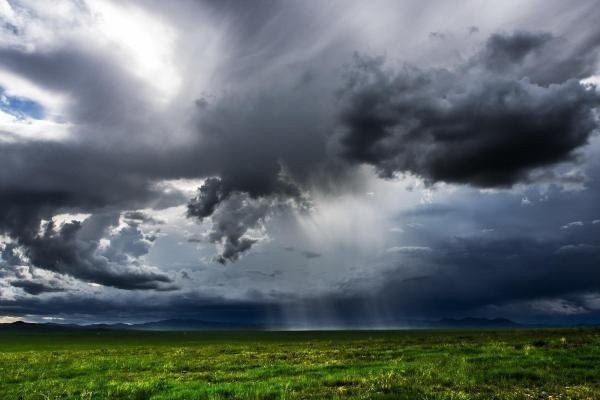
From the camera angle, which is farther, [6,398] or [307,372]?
[307,372]

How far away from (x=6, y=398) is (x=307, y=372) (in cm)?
1250

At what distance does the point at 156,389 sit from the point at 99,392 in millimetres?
2176

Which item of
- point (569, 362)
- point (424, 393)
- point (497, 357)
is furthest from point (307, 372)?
point (569, 362)

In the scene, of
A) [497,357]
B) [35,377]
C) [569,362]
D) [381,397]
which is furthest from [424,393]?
[35,377]

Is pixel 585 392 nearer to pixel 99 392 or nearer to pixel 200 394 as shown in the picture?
pixel 200 394

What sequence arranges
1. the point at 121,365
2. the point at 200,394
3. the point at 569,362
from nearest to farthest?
the point at 200,394
the point at 569,362
the point at 121,365

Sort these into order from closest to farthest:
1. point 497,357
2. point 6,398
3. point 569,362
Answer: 1. point 6,398
2. point 569,362
3. point 497,357

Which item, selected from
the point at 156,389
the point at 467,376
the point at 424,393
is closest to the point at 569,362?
the point at 467,376

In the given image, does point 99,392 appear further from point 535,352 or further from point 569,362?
point 535,352

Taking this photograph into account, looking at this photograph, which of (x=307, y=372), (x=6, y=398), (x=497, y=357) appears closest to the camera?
(x=6, y=398)

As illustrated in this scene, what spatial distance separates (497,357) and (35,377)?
83.4 ft

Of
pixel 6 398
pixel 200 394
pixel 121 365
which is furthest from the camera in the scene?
pixel 121 365

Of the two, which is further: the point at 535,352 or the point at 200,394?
the point at 535,352

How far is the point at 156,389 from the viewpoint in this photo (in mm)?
17766
